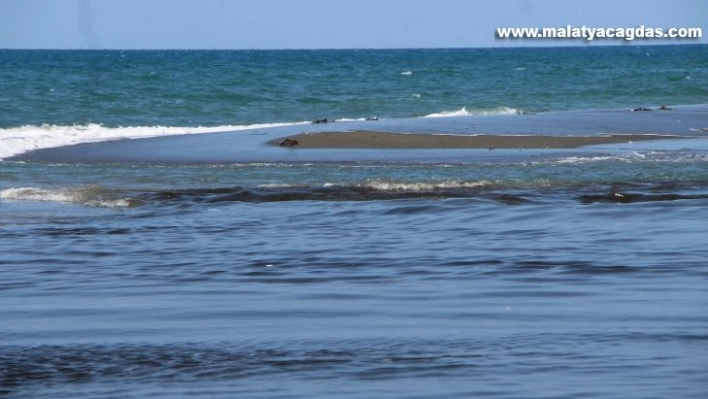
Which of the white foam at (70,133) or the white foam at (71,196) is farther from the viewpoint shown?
the white foam at (70,133)

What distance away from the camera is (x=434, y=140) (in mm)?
21719

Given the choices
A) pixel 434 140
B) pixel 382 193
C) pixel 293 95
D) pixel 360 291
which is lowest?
pixel 360 291

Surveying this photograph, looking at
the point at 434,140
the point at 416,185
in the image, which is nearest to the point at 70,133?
Result: the point at 434,140

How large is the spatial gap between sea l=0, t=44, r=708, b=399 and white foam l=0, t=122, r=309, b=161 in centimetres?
59

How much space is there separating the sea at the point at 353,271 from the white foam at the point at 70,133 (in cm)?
59

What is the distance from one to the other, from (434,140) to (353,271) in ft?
41.2

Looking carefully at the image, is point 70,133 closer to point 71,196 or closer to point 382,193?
point 71,196

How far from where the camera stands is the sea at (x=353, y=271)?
20.7 ft

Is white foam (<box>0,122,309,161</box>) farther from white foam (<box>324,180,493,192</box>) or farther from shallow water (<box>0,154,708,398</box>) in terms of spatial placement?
white foam (<box>324,180,493,192</box>)

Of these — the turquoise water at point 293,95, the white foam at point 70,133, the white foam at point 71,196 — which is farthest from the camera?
the turquoise water at point 293,95

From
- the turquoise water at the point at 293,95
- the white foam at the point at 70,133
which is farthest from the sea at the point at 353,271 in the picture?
the turquoise water at the point at 293,95

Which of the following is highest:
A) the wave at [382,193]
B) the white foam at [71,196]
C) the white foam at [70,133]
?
the white foam at [70,133]

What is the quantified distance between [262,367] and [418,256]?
12.1ft

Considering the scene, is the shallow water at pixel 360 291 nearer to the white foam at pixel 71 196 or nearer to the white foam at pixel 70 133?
the white foam at pixel 71 196
